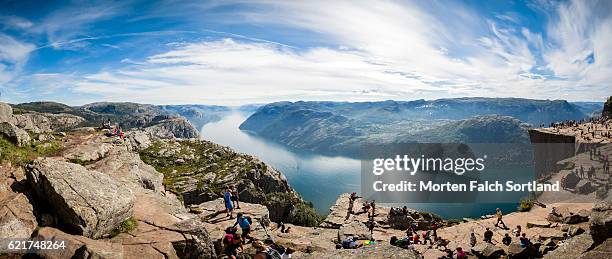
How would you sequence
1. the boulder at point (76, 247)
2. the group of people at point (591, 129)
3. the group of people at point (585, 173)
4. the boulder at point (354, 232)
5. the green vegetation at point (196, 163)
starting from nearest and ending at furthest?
the boulder at point (76, 247), the boulder at point (354, 232), the group of people at point (585, 173), the group of people at point (591, 129), the green vegetation at point (196, 163)

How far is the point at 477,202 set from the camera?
167125 mm

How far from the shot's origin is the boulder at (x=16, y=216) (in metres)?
12.5

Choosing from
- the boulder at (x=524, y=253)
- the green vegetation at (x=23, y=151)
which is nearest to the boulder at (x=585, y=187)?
the boulder at (x=524, y=253)

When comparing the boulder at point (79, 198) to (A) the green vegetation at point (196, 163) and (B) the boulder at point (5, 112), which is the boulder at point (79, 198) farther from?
(A) the green vegetation at point (196, 163)

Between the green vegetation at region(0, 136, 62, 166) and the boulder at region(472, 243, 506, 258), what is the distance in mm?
28929

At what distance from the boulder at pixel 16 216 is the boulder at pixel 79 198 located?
2.35ft

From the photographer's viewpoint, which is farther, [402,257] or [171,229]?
[171,229]

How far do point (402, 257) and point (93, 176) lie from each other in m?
15.3

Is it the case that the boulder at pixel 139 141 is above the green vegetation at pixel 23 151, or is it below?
below

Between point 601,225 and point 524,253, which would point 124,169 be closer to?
point 601,225

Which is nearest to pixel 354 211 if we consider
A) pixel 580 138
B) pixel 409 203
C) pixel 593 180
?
pixel 593 180

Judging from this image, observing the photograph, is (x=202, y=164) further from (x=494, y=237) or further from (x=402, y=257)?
(x=402, y=257)

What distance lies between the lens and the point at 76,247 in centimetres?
1250

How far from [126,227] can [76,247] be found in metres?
2.98
